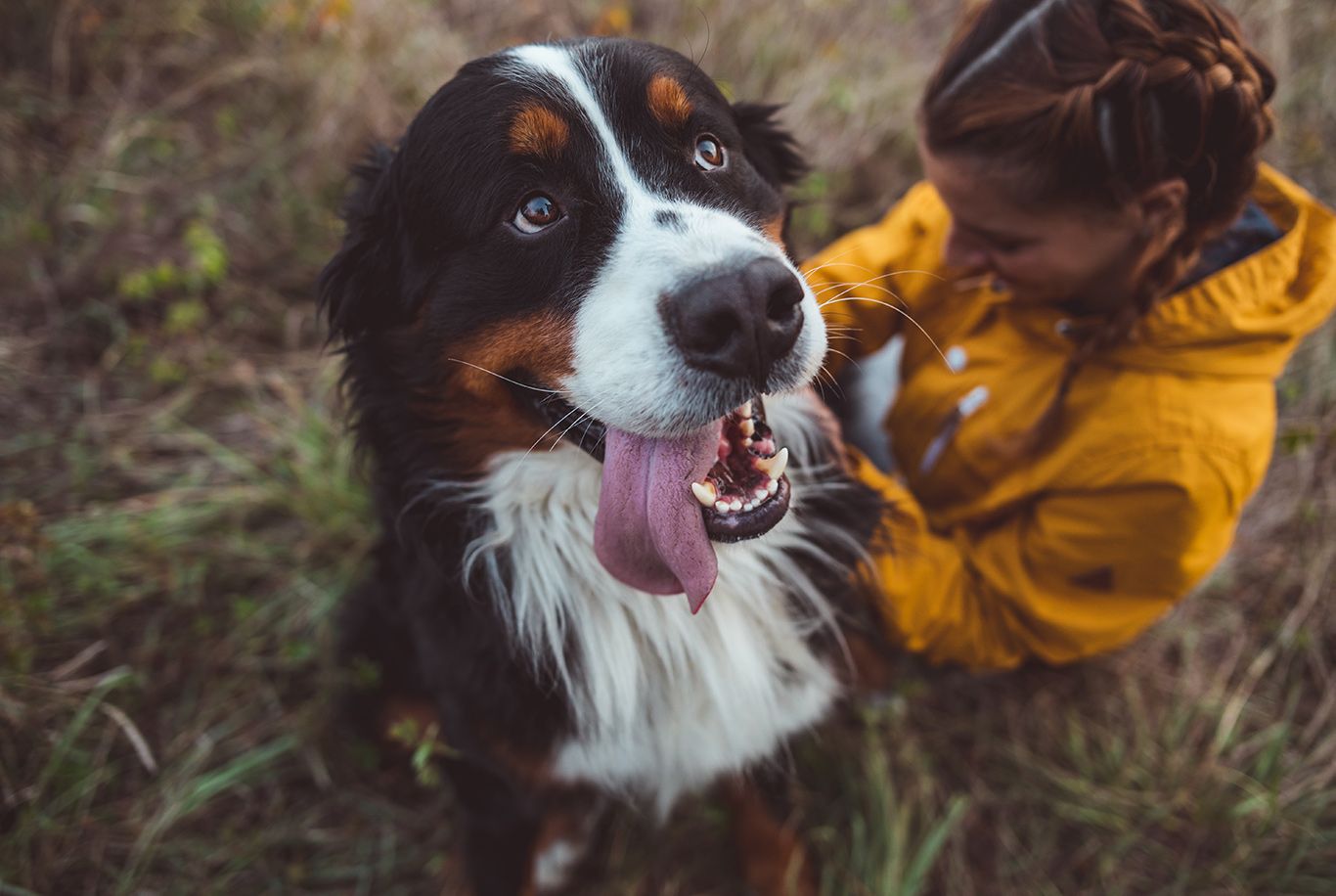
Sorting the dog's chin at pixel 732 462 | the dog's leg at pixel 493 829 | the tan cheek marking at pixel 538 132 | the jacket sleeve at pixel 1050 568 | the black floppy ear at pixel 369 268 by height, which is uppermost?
the tan cheek marking at pixel 538 132

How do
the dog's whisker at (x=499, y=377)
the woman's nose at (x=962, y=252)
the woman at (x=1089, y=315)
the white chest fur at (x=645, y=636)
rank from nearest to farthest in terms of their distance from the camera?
the dog's whisker at (x=499, y=377) < the woman at (x=1089, y=315) < the white chest fur at (x=645, y=636) < the woman's nose at (x=962, y=252)

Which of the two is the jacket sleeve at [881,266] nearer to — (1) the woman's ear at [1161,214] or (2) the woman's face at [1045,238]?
(2) the woman's face at [1045,238]

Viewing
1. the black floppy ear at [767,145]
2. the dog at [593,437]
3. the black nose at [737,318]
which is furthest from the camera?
the black floppy ear at [767,145]

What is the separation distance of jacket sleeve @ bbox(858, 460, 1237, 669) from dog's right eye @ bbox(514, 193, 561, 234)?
1.00m

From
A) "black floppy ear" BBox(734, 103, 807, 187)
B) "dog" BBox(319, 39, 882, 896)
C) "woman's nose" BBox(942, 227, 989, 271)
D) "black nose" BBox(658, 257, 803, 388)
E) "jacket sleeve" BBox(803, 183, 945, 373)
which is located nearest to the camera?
"black nose" BBox(658, 257, 803, 388)

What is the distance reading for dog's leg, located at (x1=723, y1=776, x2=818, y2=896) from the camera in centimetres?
222

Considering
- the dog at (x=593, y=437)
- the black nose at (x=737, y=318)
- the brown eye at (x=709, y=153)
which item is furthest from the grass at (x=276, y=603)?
the brown eye at (x=709, y=153)

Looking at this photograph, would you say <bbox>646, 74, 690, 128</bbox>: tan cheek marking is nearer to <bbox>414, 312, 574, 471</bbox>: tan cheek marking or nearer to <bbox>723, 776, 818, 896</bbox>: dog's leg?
<bbox>414, 312, 574, 471</bbox>: tan cheek marking

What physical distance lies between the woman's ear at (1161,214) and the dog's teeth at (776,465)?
932 millimetres

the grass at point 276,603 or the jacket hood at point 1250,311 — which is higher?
the jacket hood at point 1250,311

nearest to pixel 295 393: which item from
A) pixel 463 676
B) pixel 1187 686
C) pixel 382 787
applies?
pixel 382 787

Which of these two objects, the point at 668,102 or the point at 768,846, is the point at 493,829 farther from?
the point at 668,102

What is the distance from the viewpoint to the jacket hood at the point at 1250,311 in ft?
5.89

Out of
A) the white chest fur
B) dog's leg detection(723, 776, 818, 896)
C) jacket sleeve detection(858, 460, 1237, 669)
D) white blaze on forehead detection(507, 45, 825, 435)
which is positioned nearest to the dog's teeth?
white blaze on forehead detection(507, 45, 825, 435)
